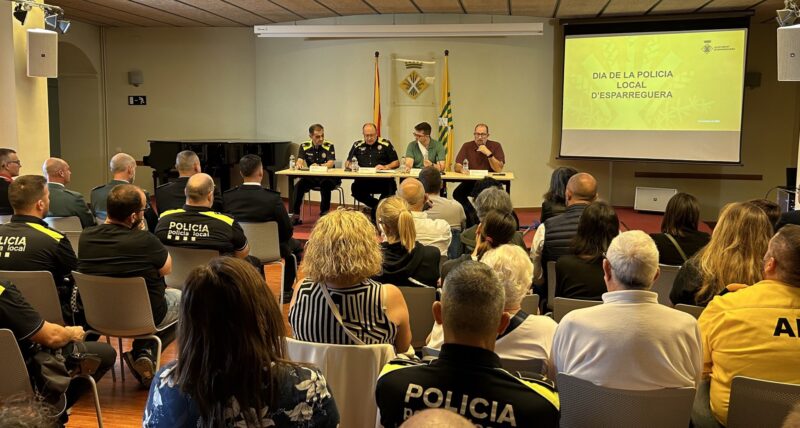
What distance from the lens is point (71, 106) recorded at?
11719 mm

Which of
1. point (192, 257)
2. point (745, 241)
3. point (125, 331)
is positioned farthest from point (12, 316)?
point (745, 241)

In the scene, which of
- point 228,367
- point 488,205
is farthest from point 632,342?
point 488,205

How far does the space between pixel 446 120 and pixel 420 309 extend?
282 inches

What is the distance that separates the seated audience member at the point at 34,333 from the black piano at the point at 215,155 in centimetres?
717

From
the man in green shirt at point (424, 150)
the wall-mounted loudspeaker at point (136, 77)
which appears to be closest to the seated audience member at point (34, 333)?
the man in green shirt at point (424, 150)

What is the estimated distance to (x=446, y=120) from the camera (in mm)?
10078

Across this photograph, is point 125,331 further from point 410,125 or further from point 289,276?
point 410,125

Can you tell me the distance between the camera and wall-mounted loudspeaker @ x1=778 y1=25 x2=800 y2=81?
227 inches

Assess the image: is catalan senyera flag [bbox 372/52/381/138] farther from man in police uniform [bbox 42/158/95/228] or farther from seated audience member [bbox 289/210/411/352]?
seated audience member [bbox 289/210/411/352]

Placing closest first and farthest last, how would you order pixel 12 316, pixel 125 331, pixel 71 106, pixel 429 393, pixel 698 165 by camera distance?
pixel 429 393
pixel 12 316
pixel 125 331
pixel 698 165
pixel 71 106

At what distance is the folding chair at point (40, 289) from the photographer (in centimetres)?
316

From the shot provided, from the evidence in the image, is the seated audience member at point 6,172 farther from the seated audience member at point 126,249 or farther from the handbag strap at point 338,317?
the handbag strap at point 338,317

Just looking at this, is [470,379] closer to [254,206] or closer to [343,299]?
[343,299]

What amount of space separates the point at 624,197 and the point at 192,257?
786 centimetres
